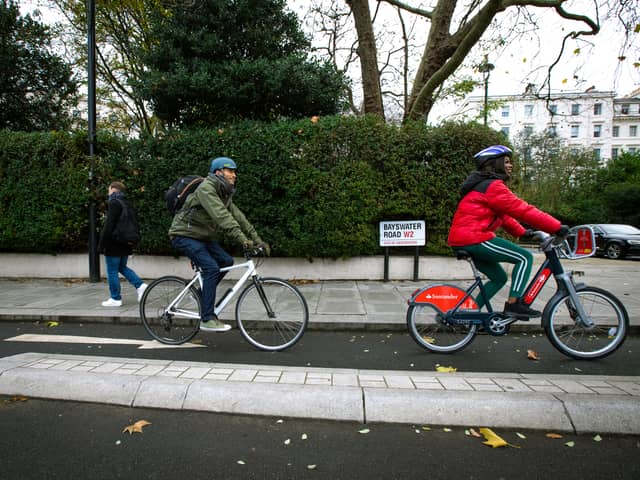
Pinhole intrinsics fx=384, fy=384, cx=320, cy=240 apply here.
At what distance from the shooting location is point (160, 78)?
29.3ft

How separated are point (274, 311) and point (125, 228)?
309 centimetres

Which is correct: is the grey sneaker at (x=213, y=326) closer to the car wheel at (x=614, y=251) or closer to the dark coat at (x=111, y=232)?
the dark coat at (x=111, y=232)

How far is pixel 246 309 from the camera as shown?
157 inches

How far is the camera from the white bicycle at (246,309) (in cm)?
398

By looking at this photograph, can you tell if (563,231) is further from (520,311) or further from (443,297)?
(443,297)

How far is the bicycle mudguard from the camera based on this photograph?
3836 millimetres

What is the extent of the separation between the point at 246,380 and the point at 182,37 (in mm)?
9086

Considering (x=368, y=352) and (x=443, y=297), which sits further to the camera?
(x=368, y=352)

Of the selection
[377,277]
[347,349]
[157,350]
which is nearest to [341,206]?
[377,277]

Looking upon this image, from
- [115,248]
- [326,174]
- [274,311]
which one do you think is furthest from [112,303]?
[326,174]

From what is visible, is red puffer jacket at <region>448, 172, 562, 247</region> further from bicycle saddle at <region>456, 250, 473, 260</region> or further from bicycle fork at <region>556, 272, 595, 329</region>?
bicycle fork at <region>556, 272, 595, 329</region>

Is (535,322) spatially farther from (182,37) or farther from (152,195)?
(182,37)

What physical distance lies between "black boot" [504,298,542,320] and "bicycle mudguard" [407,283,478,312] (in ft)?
1.00

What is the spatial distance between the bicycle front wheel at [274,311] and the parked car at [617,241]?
1586 cm
